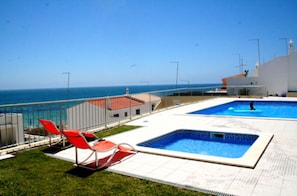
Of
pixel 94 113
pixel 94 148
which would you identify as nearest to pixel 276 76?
pixel 94 113

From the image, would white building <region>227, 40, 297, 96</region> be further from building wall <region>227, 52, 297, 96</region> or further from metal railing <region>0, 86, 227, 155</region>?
metal railing <region>0, 86, 227, 155</region>

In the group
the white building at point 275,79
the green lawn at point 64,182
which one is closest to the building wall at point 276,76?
the white building at point 275,79

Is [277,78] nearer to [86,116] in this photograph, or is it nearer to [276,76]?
[276,76]

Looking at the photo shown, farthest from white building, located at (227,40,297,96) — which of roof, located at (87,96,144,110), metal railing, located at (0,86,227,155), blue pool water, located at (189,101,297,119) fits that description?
metal railing, located at (0,86,227,155)

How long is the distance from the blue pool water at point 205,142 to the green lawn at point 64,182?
224 cm

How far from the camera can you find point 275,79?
20.8 metres

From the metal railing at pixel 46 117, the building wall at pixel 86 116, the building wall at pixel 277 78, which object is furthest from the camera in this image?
the building wall at pixel 277 78

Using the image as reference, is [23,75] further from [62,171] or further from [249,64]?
[62,171]

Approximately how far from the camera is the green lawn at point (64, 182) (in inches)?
139

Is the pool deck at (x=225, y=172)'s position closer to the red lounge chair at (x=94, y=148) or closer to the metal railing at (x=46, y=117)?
the red lounge chair at (x=94, y=148)

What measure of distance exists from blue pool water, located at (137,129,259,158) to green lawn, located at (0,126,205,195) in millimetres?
2238

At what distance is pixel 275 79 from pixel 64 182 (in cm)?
2094

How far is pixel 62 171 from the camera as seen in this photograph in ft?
14.4

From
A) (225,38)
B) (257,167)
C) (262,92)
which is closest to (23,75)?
(225,38)
